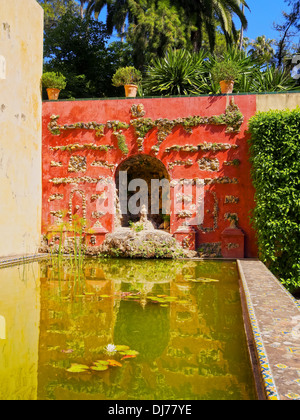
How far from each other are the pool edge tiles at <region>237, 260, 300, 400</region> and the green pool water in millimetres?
202

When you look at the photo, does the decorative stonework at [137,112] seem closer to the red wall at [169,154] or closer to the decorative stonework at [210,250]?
the red wall at [169,154]

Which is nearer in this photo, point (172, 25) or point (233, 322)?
point (233, 322)

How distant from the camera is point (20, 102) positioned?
8.88 meters

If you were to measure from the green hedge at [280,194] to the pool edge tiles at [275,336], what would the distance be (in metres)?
2.63

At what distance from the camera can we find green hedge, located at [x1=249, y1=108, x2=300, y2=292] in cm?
802

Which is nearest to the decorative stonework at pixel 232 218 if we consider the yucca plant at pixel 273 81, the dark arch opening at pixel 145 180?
the dark arch opening at pixel 145 180

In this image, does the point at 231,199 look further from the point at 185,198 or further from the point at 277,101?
the point at 277,101

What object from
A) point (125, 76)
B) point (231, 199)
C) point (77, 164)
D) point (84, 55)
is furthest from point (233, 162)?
point (84, 55)

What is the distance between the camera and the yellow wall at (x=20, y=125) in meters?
8.08

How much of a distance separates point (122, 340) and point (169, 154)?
6.89 m

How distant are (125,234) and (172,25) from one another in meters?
9.46

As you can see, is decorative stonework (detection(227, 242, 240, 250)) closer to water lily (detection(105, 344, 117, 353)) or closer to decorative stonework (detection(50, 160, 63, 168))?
decorative stonework (detection(50, 160, 63, 168))

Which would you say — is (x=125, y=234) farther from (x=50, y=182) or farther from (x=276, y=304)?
(x=276, y=304)

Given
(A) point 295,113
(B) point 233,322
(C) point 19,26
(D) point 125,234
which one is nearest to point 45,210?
(D) point 125,234
